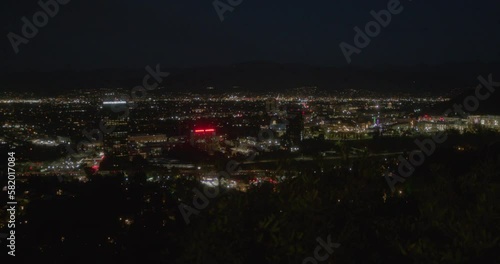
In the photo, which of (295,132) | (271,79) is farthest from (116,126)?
(271,79)

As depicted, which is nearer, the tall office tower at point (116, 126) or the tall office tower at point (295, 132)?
the tall office tower at point (295, 132)

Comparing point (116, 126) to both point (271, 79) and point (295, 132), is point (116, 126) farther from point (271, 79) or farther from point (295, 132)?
point (271, 79)

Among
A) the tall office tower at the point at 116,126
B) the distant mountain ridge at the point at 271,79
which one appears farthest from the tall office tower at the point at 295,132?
the distant mountain ridge at the point at 271,79

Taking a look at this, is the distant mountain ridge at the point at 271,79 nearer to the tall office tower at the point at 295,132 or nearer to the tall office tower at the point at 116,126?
the tall office tower at the point at 116,126

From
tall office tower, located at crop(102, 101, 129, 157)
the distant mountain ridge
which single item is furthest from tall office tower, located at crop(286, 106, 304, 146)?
the distant mountain ridge

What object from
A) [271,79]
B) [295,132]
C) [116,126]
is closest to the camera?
[295,132]

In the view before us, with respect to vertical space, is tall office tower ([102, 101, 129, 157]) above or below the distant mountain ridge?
below

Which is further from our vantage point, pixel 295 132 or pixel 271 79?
pixel 271 79

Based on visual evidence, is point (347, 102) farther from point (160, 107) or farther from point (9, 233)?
point (9, 233)

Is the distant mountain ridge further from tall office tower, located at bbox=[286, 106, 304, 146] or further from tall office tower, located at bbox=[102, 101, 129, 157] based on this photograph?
tall office tower, located at bbox=[286, 106, 304, 146]
